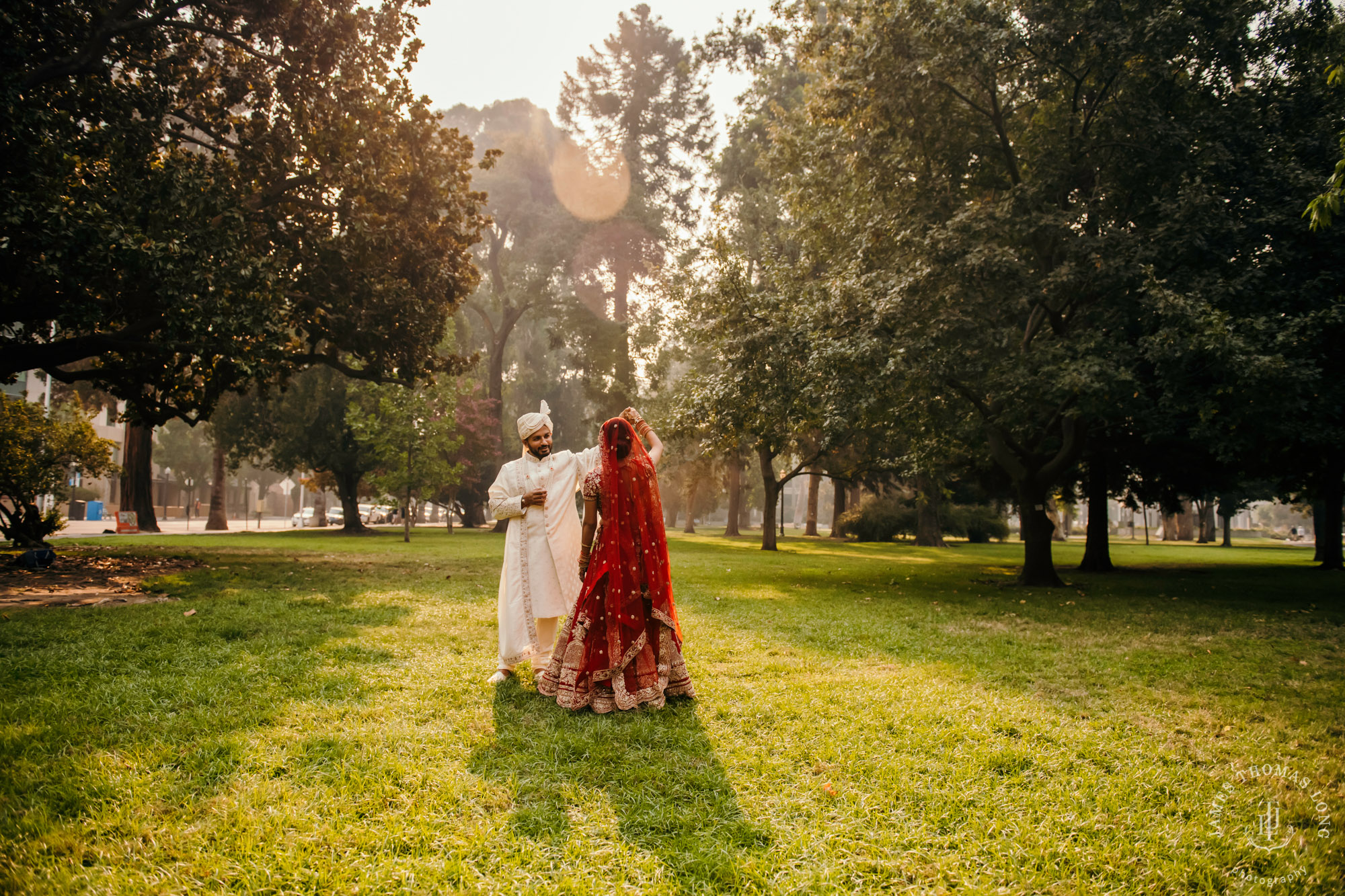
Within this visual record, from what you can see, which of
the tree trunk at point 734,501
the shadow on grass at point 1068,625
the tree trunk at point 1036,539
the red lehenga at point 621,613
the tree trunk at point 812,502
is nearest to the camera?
the red lehenga at point 621,613

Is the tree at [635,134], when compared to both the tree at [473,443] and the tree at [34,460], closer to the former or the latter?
the tree at [473,443]

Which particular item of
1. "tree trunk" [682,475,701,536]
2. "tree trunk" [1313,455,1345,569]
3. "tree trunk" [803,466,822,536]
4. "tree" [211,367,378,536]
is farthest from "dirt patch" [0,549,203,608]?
"tree trunk" [803,466,822,536]

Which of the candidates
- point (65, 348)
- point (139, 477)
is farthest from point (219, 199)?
point (139, 477)

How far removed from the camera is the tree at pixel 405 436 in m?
27.3

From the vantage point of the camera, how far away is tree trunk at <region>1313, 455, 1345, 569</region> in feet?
60.5

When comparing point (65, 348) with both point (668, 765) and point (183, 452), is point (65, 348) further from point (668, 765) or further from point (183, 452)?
point (183, 452)

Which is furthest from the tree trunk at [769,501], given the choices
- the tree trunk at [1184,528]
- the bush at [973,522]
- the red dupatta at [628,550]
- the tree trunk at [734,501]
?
the tree trunk at [1184,528]

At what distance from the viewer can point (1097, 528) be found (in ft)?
62.6

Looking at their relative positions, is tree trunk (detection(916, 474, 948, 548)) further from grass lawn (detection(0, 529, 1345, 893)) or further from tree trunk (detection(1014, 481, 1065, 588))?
grass lawn (detection(0, 529, 1345, 893))

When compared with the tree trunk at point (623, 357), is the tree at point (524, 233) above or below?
above

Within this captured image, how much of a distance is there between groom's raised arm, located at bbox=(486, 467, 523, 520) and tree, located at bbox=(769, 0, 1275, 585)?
7788 mm

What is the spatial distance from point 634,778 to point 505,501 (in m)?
2.70

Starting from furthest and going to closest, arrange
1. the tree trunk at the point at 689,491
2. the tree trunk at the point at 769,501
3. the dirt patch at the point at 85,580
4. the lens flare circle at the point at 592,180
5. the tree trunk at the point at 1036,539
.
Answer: the tree trunk at the point at 689,491 < the lens flare circle at the point at 592,180 < the tree trunk at the point at 769,501 < the tree trunk at the point at 1036,539 < the dirt patch at the point at 85,580

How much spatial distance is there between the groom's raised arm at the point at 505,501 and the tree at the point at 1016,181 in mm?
7788
